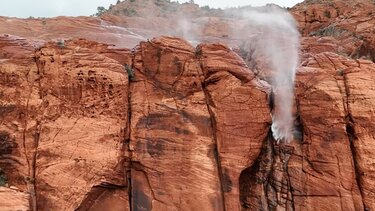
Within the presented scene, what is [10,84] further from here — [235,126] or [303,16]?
[303,16]

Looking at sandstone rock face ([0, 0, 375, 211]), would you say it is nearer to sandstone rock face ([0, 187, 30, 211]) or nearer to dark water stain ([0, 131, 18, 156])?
dark water stain ([0, 131, 18, 156])

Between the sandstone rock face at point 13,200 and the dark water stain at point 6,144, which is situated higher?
the dark water stain at point 6,144

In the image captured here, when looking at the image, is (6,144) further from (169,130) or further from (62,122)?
(169,130)

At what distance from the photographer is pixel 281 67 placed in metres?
21.1

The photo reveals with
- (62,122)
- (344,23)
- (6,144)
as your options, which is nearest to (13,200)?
(6,144)

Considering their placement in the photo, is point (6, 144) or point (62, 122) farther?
point (62, 122)

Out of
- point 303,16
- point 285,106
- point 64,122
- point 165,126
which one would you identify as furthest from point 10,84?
point 303,16

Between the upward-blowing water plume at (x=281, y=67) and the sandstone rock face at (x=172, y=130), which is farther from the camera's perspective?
the upward-blowing water plume at (x=281, y=67)

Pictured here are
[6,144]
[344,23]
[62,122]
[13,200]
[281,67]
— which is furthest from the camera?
[344,23]

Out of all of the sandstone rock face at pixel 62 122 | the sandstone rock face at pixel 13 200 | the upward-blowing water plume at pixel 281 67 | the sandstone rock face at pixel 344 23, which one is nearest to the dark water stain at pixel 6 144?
the sandstone rock face at pixel 62 122

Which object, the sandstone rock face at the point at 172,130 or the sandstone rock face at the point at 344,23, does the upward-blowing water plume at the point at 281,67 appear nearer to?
the sandstone rock face at the point at 172,130

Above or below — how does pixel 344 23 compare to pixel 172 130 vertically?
above

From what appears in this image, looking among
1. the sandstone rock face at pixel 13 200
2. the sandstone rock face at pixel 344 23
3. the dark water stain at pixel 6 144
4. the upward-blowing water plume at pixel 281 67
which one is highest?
the sandstone rock face at pixel 344 23

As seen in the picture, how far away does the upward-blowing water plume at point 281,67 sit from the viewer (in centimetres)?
1834
